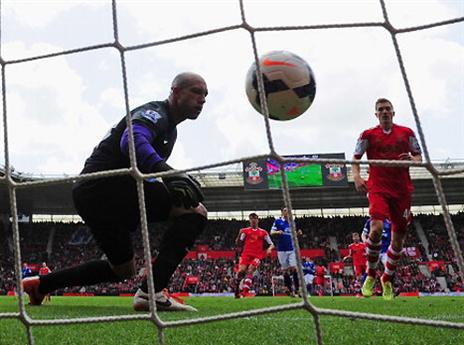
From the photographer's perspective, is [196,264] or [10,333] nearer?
[10,333]

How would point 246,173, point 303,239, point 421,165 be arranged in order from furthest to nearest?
1. point 303,239
2. point 246,173
3. point 421,165

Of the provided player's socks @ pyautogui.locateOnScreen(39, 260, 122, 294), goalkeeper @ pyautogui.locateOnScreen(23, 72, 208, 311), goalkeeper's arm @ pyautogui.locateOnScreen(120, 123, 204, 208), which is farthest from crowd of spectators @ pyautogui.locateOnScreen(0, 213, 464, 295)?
goalkeeper's arm @ pyautogui.locateOnScreen(120, 123, 204, 208)

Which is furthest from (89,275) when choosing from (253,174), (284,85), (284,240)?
(253,174)

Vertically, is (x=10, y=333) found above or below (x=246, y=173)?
below

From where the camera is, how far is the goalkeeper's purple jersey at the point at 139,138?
2.56m

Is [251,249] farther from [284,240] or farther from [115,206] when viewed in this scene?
[115,206]

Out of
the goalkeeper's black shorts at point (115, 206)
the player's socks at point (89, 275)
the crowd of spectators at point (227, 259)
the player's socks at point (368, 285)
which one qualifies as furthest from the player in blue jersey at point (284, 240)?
the crowd of spectators at point (227, 259)

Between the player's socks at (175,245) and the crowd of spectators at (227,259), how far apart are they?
16.2 meters

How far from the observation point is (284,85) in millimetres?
2828

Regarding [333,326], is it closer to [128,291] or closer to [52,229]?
[128,291]

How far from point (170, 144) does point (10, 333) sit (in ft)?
4.17

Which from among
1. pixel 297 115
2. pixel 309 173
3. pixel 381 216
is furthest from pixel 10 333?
pixel 309 173

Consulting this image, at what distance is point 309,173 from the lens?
17.1 m

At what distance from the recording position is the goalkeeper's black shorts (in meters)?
2.72
